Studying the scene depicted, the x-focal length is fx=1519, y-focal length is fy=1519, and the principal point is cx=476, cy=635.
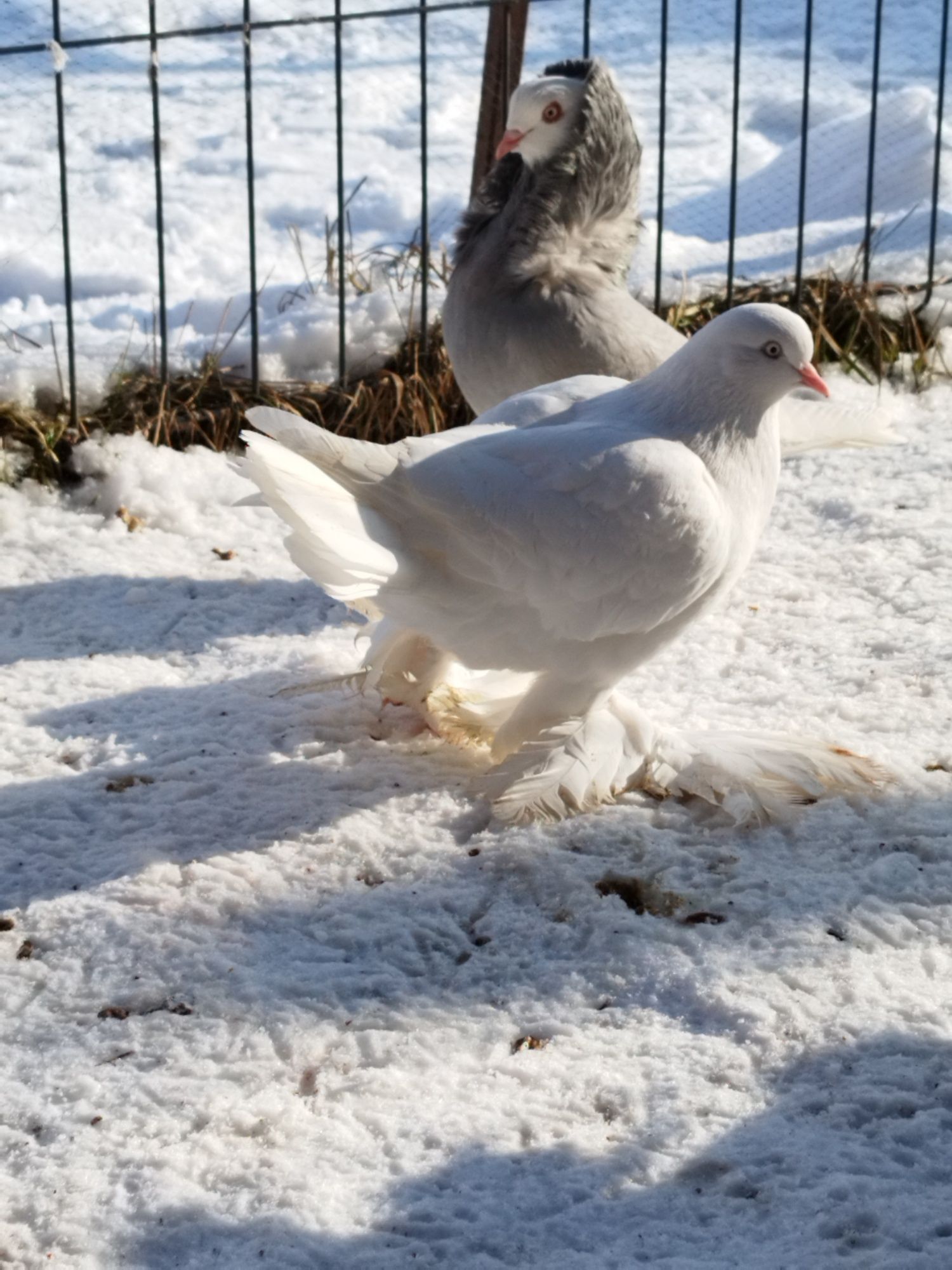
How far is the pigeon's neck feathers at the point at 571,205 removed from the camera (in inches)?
143

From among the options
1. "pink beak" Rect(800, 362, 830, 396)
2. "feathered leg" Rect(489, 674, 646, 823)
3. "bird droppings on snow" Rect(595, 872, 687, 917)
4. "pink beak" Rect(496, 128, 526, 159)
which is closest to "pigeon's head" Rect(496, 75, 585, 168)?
"pink beak" Rect(496, 128, 526, 159)

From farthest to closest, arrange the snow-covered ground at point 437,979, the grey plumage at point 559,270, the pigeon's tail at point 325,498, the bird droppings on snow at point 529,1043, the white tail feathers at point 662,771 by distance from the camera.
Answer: the grey plumage at point 559,270 → the white tail feathers at point 662,771 → the pigeon's tail at point 325,498 → the bird droppings on snow at point 529,1043 → the snow-covered ground at point 437,979

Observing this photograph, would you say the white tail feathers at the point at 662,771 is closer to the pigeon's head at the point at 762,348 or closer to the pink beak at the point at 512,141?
the pigeon's head at the point at 762,348

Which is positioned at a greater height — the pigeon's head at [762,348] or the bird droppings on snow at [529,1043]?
the pigeon's head at [762,348]

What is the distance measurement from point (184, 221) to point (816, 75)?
14.0 ft

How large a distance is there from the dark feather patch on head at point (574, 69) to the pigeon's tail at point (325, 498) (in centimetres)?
149

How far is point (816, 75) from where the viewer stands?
9031 mm

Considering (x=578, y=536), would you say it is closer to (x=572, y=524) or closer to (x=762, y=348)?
(x=572, y=524)

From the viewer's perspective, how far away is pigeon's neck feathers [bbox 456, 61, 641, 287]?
3.62 metres

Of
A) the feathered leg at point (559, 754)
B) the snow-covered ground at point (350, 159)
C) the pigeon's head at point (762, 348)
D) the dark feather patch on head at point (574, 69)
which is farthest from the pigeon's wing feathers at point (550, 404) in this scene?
the snow-covered ground at point (350, 159)

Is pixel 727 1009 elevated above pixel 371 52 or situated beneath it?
situated beneath

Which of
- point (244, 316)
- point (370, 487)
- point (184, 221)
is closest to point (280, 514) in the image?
point (370, 487)

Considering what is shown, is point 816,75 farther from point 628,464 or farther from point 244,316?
point 628,464

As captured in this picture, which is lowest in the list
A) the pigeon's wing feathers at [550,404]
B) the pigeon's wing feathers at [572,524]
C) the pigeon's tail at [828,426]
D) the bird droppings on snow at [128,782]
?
the bird droppings on snow at [128,782]
